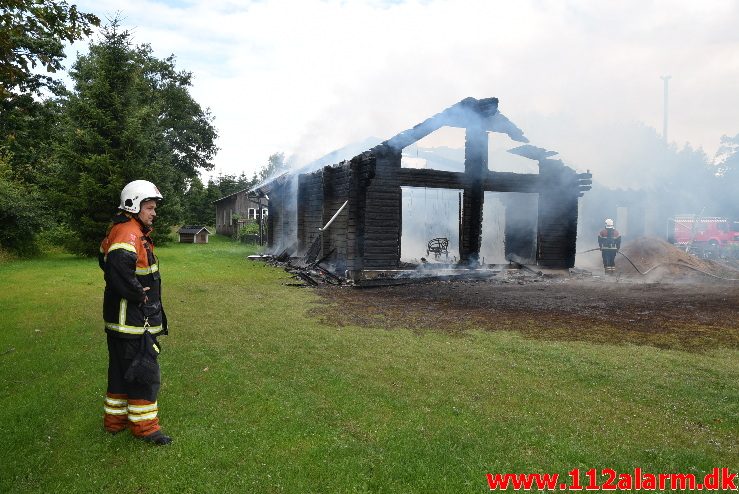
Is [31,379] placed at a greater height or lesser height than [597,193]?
lesser

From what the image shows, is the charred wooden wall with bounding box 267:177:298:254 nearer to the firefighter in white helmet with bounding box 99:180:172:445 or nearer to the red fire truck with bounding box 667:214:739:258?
the firefighter in white helmet with bounding box 99:180:172:445

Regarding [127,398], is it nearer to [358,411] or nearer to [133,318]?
[133,318]

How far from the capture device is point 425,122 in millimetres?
15727

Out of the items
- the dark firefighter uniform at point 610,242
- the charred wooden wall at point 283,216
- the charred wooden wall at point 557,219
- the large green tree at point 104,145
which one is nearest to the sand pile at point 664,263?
the dark firefighter uniform at point 610,242

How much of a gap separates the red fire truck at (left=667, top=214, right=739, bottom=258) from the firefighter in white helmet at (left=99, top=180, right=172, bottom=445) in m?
29.3

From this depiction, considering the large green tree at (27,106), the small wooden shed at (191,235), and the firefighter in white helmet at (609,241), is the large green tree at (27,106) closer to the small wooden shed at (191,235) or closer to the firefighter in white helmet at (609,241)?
the small wooden shed at (191,235)

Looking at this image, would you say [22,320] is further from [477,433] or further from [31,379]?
[477,433]

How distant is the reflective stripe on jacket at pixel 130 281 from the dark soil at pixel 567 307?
5.09 meters

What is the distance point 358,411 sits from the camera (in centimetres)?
480

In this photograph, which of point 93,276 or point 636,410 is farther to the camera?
point 93,276

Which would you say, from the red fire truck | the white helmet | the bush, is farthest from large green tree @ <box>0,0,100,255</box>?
the red fire truck

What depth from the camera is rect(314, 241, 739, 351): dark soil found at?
8.39m

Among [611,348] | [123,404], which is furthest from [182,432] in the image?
[611,348]

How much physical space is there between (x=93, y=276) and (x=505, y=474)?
1537cm
